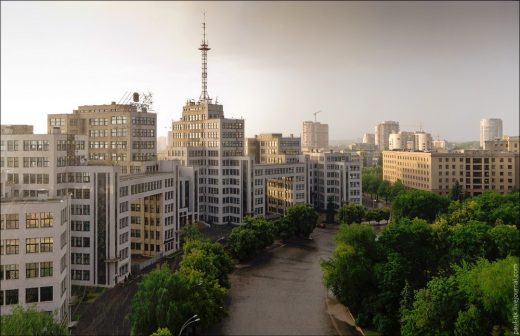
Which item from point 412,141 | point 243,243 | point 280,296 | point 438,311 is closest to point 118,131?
point 243,243

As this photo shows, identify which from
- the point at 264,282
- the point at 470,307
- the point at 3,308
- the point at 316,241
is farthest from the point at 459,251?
the point at 3,308

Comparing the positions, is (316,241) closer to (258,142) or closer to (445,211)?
A: (445,211)

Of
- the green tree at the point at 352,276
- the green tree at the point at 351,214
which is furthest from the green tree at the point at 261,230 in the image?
the green tree at the point at 351,214

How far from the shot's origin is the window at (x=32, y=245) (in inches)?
792

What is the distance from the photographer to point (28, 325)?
1441 cm

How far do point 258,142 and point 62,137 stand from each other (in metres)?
37.0

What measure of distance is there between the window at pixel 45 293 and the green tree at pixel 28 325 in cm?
515

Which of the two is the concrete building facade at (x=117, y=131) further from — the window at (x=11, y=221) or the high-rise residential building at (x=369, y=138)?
the high-rise residential building at (x=369, y=138)

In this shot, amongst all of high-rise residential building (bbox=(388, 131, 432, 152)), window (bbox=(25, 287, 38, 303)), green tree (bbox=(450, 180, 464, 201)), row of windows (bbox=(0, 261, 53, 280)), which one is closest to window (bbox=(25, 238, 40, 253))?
row of windows (bbox=(0, 261, 53, 280))

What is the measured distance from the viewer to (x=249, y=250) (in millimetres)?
36938

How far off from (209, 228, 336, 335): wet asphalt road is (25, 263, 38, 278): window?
900cm

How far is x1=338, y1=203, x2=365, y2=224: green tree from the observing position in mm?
49062

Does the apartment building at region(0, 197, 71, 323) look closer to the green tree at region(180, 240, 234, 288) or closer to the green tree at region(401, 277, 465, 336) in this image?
the green tree at region(180, 240, 234, 288)

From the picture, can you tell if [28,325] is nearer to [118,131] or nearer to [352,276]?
[352,276]
